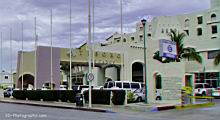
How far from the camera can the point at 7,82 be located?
302 ft

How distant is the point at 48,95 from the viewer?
36.6 metres

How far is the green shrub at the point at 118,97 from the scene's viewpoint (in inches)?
1101

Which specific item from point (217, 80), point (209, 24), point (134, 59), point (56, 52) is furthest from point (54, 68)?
point (209, 24)

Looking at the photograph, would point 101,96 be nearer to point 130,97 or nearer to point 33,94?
point 130,97

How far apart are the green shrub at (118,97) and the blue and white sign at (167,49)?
4.63 meters

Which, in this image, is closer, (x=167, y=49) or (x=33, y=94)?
(x=167, y=49)

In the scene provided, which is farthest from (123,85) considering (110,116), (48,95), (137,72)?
(137,72)

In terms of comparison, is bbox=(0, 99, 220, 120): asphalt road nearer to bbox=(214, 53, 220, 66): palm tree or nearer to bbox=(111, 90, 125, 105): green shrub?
bbox=(111, 90, 125, 105): green shrub

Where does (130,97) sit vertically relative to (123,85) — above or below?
below

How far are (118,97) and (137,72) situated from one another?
32636 millimetres

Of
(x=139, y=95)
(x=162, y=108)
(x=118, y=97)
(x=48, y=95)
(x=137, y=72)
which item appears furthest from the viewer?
(x=137, y=72)

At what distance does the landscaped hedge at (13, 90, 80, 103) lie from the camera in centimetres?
3297

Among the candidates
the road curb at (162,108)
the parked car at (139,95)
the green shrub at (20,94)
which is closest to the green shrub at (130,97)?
the parked car at (139,95)

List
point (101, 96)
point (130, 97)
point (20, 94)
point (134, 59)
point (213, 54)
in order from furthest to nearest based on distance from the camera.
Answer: point (134, 59)
point (213, 54)
point (20, 94)
point (130, 97)
point (101, 96)
